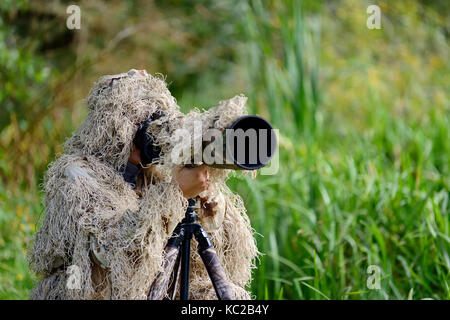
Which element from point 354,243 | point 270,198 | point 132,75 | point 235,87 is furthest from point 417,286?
point 235,87

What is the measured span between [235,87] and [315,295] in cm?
442

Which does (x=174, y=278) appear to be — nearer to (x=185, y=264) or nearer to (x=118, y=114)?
(x=185, y=264)

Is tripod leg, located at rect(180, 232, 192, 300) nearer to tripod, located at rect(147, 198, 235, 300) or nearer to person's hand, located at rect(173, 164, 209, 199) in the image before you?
tripod, located at rect(147, 198, 235, 300)

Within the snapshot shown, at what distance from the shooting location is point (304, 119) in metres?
3.50

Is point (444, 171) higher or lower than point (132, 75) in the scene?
higher

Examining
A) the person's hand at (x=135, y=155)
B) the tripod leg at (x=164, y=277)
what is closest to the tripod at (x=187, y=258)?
the tripod leg at (x=164, y=277)

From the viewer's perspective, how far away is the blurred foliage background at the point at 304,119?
2762 millimetres

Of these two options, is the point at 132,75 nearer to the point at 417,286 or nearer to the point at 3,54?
the point at 417,286

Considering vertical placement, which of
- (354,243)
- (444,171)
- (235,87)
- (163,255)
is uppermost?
(235,87)

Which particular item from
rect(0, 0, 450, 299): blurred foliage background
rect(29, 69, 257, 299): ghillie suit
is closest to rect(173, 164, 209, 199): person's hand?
rect(29, 69, 257, 299): ghillie suit

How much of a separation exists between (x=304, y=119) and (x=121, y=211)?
2.21m

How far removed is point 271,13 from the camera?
17.5 ft

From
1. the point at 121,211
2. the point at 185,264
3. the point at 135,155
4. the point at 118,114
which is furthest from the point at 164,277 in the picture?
the point at 118,114

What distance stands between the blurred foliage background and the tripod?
1.81 ft
